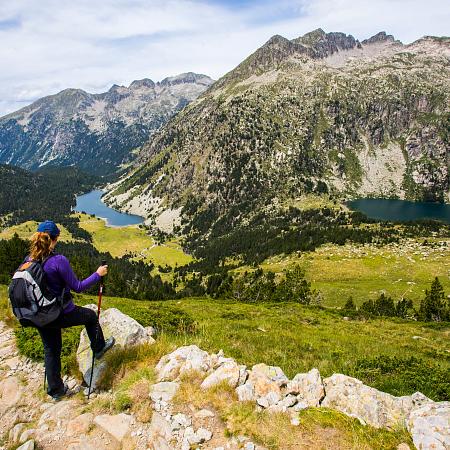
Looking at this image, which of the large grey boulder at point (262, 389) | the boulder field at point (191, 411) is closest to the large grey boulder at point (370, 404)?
the boulder field at point (191, 411)

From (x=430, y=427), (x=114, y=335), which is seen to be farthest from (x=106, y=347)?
(x=430, y=427)

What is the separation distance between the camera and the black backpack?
973cm

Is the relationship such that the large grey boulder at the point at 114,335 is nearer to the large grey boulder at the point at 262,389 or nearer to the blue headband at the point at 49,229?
the large grey boulder at the point at 262,389

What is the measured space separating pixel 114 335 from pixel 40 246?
4.80 metres

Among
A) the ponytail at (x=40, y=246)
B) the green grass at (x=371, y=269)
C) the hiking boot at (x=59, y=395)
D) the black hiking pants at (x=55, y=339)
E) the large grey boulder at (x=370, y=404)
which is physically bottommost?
the green grass at (x=371, y=269)

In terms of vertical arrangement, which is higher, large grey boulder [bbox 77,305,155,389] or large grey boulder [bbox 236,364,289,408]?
large grey boulder [bbox 77,305,155,389]

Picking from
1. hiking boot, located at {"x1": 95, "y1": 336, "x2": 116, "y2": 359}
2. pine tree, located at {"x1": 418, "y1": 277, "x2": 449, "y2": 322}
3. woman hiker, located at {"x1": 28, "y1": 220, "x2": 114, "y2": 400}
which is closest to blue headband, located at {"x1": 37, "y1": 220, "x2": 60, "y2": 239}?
woman hiker, located at {"x1": 28, "y1": 220, "x2": 114, "y2": 400}

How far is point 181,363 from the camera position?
39.5 ft

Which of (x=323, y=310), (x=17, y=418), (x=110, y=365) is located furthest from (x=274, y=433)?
(x=323, y=310)

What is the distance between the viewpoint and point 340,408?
1006 centimetres

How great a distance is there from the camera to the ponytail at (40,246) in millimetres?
9969

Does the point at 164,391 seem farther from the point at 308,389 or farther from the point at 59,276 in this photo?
the point at 59,276

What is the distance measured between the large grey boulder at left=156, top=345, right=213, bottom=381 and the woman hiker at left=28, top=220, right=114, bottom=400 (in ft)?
7.98

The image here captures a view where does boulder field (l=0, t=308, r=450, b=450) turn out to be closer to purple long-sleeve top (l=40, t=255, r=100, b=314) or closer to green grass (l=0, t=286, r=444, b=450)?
green grass (l=0, t=286, r=444, b=450)
